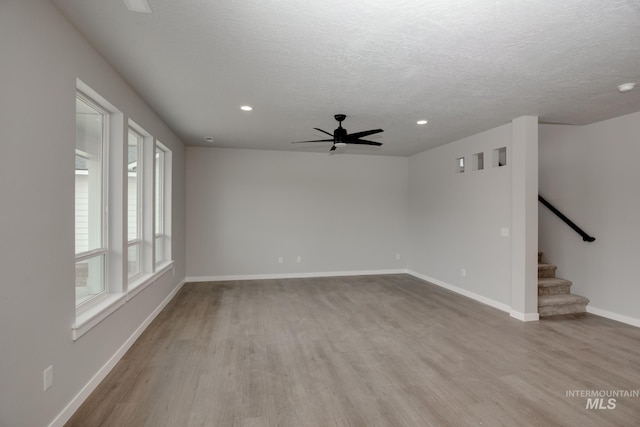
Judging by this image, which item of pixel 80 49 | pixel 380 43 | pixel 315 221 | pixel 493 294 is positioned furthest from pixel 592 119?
pixel 80 49

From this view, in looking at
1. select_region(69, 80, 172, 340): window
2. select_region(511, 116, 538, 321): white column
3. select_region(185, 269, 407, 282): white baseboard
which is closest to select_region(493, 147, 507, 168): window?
select_region(511, 116, 538, 321): white column

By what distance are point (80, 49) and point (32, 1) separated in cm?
52

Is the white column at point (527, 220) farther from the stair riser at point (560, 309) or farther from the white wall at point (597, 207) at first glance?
the white wall at point (597, 207)

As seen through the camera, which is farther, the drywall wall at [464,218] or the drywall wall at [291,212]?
the drywall wall at [291,212]

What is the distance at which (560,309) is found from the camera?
432 cm

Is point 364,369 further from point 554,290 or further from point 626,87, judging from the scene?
point 626,87

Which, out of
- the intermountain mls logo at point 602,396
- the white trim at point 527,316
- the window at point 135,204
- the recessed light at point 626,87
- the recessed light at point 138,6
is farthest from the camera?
the white trim at point 527,316

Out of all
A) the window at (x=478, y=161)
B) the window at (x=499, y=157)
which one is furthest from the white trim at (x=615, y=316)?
the window at (x=478, y=161)

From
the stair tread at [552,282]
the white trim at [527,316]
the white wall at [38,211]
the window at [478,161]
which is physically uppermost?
the window at [478,161]

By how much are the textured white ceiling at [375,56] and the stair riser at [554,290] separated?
2382mm

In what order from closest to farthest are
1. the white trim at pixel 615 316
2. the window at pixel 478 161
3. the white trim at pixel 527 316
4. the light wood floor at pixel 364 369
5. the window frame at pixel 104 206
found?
the light wood floor at pixel 364 369 → the window frame at pixel 104 206 → the white trim at pixel 615 316 → the white trim at pixel 527 316 → the window at pixel 478 161

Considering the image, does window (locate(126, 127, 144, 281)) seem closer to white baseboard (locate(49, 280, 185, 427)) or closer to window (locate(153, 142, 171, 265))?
white baseboard (locate(49, 280, 185, 427))

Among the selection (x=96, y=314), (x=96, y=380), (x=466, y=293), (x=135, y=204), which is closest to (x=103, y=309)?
(x=96, y=314)

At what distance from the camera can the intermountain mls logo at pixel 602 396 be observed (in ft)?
7.52
